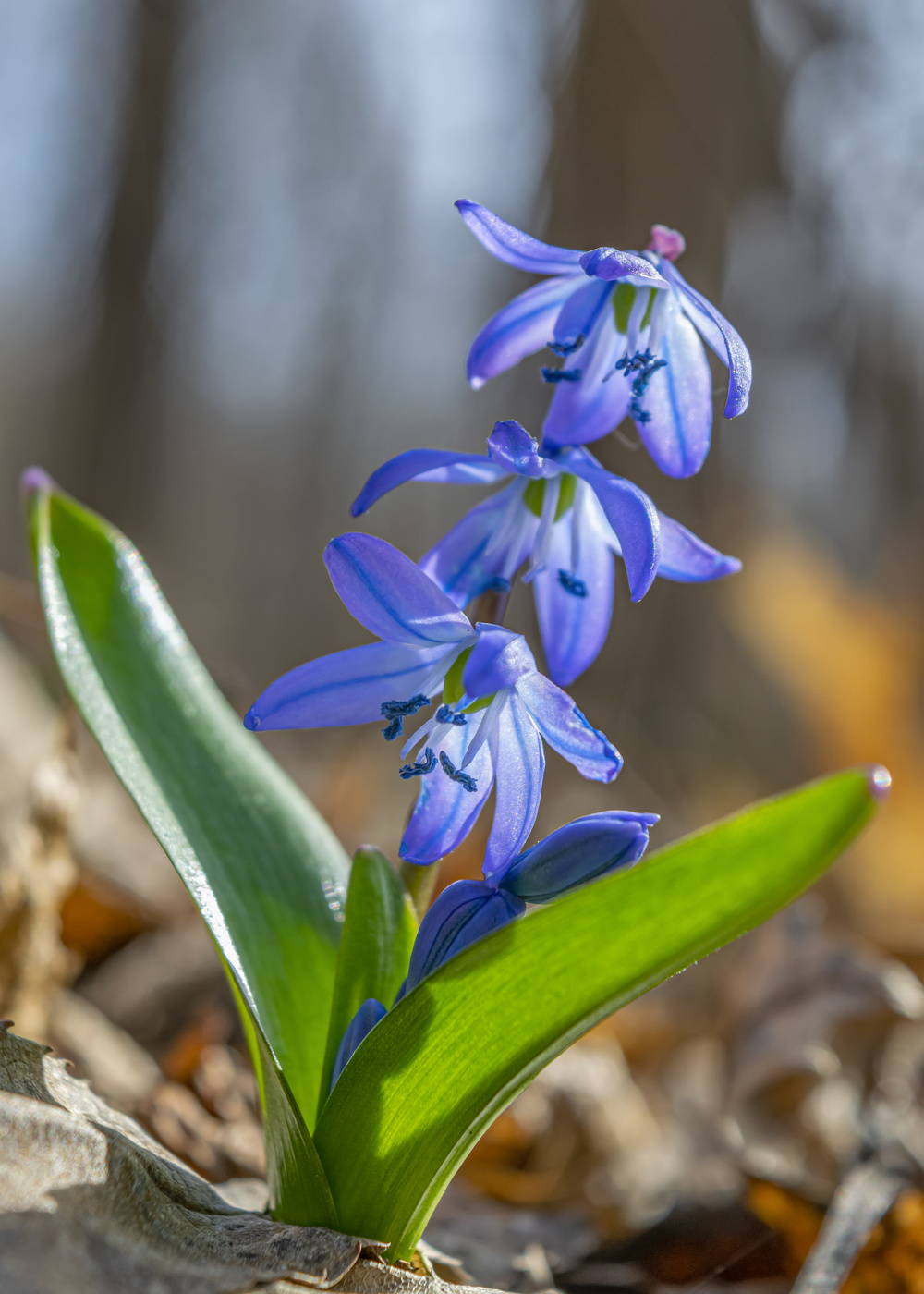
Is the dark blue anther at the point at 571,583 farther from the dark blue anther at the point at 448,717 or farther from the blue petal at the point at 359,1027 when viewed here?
the blue petal at the point at 359,1027

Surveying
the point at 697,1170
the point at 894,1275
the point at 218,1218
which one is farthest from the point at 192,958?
the point at 894,1275

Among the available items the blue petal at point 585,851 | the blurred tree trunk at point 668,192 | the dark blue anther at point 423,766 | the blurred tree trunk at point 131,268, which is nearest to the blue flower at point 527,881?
the blue petal at point 585,851

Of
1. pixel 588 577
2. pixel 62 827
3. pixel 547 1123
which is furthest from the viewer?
pixel 547 1123

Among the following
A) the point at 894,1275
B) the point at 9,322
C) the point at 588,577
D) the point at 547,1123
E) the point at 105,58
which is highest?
the point at 105,58

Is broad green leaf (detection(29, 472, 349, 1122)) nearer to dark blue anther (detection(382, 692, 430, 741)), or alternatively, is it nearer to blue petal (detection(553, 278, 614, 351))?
dark blue anther (detection(382, 692, 430, 741))

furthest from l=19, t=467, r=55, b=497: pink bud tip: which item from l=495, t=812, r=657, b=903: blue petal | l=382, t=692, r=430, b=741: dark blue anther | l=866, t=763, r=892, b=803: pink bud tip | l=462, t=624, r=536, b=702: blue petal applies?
l=866, t=763, r=892, b=803: pink bud tip

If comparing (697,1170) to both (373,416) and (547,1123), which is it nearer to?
(547,1123)

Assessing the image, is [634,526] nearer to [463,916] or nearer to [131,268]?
[463,916]
